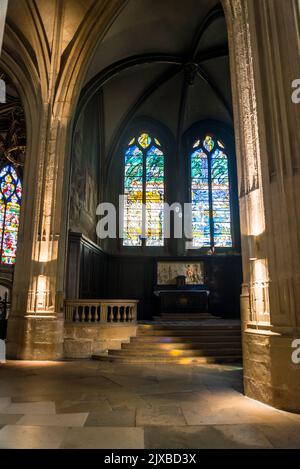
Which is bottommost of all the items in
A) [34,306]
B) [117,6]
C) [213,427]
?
[213,427]

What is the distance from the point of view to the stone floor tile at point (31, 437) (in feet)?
8.01

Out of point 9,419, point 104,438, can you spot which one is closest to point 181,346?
point 9,419

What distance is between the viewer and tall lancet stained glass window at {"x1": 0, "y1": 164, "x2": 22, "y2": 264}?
15.9m

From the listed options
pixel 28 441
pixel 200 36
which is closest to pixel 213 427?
pixel 28 441

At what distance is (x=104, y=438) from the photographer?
2602 mm

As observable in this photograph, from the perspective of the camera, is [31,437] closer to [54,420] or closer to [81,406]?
[54,420]

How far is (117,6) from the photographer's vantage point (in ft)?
30.1

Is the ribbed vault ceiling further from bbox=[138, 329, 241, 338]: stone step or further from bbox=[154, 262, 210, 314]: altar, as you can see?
bbox=[138, 329, 241, 338]: stone step

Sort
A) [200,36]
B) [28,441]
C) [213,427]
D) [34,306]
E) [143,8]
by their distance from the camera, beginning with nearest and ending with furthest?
[28,441] < [213,427] < [34,306] < [143,8] < [200,36]

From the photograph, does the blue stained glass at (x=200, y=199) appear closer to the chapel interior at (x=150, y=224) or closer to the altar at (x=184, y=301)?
the chapel interior at (x=150, y=224)

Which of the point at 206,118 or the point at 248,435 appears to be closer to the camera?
the point at 248,435

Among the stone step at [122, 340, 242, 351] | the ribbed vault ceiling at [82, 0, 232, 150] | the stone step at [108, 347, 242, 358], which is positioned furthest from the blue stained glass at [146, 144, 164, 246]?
the stone step at [108, 347, 242, 358]
